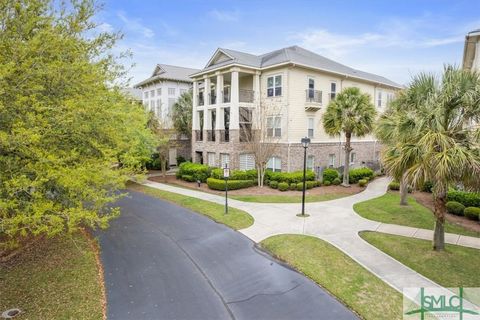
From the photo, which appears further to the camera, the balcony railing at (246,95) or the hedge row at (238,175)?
the balcony railing at (246,95)

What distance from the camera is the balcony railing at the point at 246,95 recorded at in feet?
79.2

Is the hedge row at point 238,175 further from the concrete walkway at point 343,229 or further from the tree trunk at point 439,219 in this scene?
the tree trunk at point 439,219

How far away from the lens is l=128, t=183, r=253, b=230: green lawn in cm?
1317

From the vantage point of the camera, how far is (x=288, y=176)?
20.7 metres

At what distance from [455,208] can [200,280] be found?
1302 centimetres

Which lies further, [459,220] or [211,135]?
[211,135]

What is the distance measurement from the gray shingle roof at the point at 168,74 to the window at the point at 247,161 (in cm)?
1686

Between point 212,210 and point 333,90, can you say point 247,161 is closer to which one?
point 212,210

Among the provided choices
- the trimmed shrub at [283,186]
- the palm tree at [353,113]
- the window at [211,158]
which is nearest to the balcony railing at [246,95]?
the window at [211,158]

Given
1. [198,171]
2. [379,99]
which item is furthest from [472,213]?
[379,99]

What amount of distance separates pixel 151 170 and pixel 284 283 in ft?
90.2

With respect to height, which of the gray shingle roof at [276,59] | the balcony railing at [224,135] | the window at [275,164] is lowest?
the window at [275,164]

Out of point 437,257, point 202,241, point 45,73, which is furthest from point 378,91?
point 45,73

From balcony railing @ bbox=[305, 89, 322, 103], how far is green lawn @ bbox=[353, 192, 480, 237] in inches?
390
